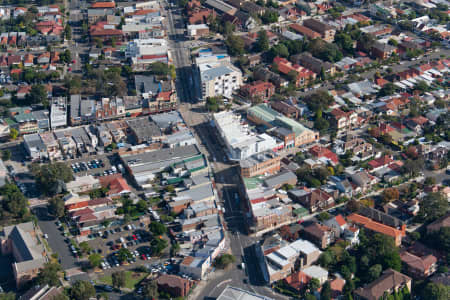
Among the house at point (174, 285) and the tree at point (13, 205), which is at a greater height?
the tree at point (13, 205)

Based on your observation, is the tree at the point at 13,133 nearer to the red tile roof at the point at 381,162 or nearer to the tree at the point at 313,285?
the tree at the point at 313,285

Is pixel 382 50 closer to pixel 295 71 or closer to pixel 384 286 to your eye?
pixel 295 71

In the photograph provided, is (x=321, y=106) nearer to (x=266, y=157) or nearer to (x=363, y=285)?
(x=266, y=157)

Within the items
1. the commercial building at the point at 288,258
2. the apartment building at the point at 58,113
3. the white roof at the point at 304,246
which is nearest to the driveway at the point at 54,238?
the apartment building at the point at 58,113

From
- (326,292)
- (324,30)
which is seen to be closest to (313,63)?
(324,30)

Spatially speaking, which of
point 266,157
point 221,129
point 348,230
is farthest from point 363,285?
point 221,129

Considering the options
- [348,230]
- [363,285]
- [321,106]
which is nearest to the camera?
[363,285]

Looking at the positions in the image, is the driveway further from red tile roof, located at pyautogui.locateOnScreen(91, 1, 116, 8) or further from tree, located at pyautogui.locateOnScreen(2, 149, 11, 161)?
red tile roof, located at pyautogui.locateOnScreen(91, 1, 116, 8)
